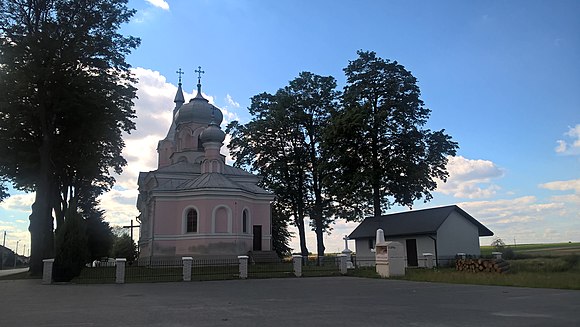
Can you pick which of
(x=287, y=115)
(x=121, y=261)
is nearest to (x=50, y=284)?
(x=121, y=261)

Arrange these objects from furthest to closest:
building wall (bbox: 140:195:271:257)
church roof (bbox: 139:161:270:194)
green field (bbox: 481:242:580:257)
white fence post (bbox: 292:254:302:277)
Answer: church roof (bbox: 139:161:270:194) → building wall (bbox: 140:195:271:257) → green field (bbox: 481:242:580:257) → white fence post (bbox: 292:254:302:277)

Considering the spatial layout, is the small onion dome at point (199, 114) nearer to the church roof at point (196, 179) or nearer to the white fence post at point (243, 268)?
the church roof at point (196, 179)

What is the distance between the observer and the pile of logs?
2081 centimetres

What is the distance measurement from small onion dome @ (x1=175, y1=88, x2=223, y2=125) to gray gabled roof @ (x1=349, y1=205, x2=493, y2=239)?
700 inches

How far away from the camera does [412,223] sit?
30.5 meters

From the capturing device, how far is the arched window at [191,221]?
3417 cm

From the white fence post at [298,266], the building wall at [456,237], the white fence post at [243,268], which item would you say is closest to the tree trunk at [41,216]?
the white fence post at [243,268]

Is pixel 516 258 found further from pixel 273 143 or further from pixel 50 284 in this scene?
pixel 50 284

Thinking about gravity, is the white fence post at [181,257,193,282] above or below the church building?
below

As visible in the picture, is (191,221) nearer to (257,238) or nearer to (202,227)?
(202,227)

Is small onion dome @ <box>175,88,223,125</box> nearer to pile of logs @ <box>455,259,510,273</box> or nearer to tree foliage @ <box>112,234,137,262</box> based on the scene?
tree foliage @ <box>112,234,137,262</box>

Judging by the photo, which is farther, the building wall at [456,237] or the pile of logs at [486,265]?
the building wall at [456,237]

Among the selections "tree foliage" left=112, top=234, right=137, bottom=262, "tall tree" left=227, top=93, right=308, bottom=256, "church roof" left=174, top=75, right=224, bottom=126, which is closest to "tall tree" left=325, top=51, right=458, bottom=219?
"tall tree" left=227, top=93, right=308, bottom=256

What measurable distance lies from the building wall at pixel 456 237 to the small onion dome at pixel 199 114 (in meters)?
23.0
